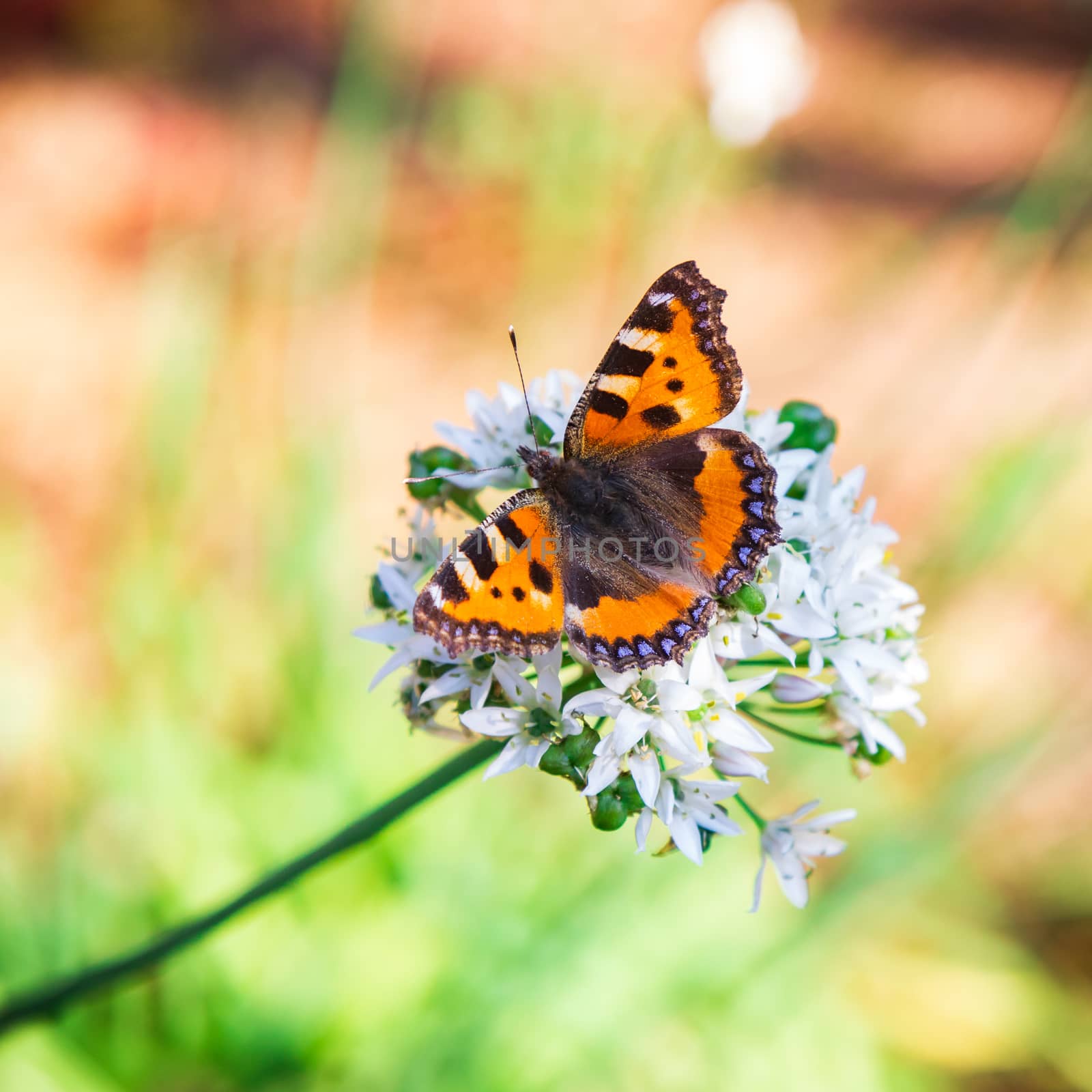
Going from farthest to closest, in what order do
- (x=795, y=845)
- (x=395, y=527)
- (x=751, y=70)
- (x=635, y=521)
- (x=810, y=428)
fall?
(x=395, y=527) → (x=751, y=70) → (x=635, y=521) → (x=810, y=428) → (x=795, y=845)

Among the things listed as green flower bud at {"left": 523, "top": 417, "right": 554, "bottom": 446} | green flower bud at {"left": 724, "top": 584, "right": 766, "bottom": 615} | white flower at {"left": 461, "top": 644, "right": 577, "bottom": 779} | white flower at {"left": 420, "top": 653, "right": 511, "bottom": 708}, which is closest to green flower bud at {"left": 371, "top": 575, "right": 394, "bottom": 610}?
white flower at {"left": 420, "top": 653, "right": 511, "bottom": 708}

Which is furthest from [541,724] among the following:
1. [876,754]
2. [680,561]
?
[876,754]

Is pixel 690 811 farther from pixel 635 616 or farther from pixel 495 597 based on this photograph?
pixel 495 597

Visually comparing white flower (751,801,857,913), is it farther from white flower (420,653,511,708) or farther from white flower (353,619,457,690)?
white flower (353,619,457,690)

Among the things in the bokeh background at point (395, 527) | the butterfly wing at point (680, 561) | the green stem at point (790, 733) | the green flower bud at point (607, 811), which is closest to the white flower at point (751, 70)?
the bokeh background at point (395, 527)

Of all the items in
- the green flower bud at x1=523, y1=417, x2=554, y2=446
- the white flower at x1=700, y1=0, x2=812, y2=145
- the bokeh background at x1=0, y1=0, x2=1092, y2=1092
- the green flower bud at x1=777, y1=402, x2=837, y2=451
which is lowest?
the bokeh background at x1=0, y1=0, x2=1092, y2=1092

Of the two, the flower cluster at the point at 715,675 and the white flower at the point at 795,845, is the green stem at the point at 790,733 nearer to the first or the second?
the flower cluster at the point at 715,675
